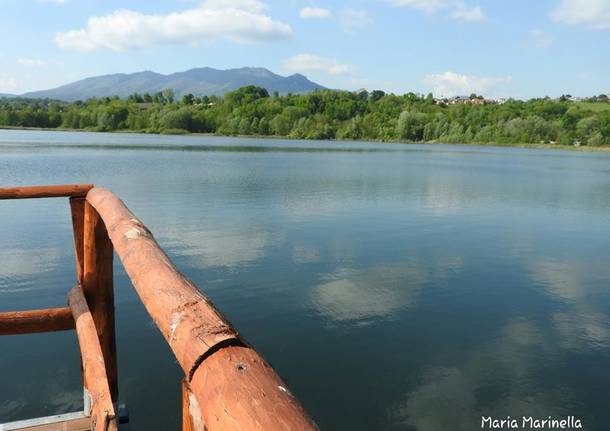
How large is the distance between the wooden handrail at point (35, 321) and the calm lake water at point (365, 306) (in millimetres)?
3567

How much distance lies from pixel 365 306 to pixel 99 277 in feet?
31.5

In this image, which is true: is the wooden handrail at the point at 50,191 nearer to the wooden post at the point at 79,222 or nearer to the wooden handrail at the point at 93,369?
the wooden post at the point at 79,222

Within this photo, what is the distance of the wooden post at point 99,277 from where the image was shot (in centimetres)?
411

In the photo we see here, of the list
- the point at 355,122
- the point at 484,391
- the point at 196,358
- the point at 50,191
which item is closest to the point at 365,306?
the point at 484,391

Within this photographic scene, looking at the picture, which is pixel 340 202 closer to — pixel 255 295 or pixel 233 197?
pixel 233 197

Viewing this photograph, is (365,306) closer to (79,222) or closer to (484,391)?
(484,391)

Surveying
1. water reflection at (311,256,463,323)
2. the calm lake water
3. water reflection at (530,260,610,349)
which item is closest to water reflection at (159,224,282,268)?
the calm lake water

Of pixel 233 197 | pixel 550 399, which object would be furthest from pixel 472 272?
pixel 233 197

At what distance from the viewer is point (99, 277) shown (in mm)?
4281

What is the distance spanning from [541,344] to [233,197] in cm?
2241

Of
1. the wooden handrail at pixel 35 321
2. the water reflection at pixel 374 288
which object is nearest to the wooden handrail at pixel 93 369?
the wooden handrail at pixel 35 321

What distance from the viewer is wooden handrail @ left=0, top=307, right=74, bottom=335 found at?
187 inches

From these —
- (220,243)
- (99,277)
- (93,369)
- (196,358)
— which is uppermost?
(196,358)

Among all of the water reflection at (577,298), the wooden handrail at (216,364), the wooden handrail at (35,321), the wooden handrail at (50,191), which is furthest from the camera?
the water reflection at (577,298)
